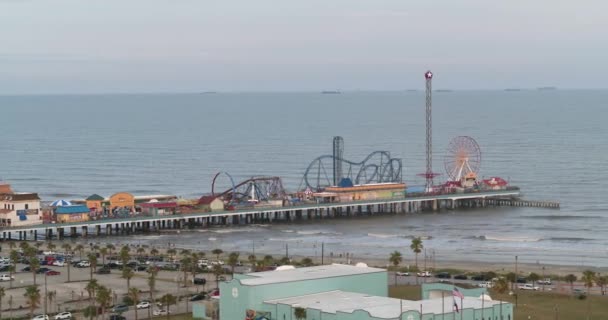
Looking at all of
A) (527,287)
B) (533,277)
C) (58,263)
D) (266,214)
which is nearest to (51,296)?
(58,263)

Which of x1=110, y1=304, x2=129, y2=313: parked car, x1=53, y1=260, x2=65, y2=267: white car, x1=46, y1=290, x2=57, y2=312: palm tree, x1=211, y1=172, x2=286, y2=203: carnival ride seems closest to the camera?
x1=110, y1=304, x2=129, y2=313: parked car

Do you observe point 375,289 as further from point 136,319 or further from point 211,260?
point 211,260

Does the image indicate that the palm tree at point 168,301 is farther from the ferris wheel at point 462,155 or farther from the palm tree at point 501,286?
the ferris wheel at point 462,155

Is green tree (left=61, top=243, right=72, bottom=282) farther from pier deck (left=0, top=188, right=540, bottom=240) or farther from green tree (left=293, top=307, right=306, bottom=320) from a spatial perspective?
green tree (left=293, top=307, right=306, bottom=320)

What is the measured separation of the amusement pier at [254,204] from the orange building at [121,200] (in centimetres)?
8

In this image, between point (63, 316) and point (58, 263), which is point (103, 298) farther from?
point (58, 263)

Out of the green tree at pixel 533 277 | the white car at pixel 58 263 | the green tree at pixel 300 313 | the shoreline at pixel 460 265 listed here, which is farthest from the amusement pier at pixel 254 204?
the green tree at pixel 300 313

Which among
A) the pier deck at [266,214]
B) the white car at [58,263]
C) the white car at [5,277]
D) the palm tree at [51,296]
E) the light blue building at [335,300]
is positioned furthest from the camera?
the pier deck at [266,214]

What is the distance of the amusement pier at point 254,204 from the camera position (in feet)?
320

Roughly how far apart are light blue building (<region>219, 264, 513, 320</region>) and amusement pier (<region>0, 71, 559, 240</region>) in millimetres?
41917

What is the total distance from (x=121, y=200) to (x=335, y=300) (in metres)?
51.5

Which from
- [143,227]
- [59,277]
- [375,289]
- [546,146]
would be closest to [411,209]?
[143,227]

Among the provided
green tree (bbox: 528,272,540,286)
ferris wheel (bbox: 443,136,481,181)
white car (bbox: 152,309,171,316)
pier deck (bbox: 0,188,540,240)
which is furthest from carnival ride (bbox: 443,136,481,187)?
white car (bbox: 152,309,171,316)

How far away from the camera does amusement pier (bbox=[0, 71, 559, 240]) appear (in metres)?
97.6
